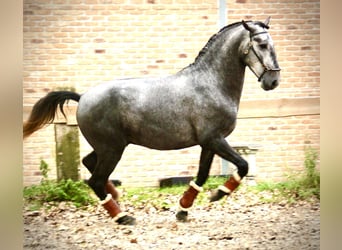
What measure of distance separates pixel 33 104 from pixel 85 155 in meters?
0.45

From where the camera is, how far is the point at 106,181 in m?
3.61

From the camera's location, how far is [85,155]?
11.9 feet

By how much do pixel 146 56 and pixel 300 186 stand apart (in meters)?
1.30

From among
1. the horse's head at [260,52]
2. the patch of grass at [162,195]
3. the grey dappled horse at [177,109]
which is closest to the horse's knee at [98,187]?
the grey dappled horse at [177,109]

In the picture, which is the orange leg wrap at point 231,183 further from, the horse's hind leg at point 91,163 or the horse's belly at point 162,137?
the horse's hind leg at point 91,163

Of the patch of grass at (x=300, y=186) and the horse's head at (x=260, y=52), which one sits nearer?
the horse's head at (x=260, y=52)

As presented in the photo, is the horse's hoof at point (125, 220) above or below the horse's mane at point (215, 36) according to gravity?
below

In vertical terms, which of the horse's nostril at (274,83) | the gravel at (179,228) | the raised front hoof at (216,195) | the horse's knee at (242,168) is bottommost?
the gravel at (179,228)

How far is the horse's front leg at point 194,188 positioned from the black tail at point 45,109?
0.87 metres

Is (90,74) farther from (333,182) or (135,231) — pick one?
(333,182)

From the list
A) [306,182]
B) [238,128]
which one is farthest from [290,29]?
[306,182]

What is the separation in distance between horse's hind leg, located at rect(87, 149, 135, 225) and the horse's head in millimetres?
973

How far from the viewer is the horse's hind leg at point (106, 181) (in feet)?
11.8

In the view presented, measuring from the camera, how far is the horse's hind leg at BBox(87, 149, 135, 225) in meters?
3.60
